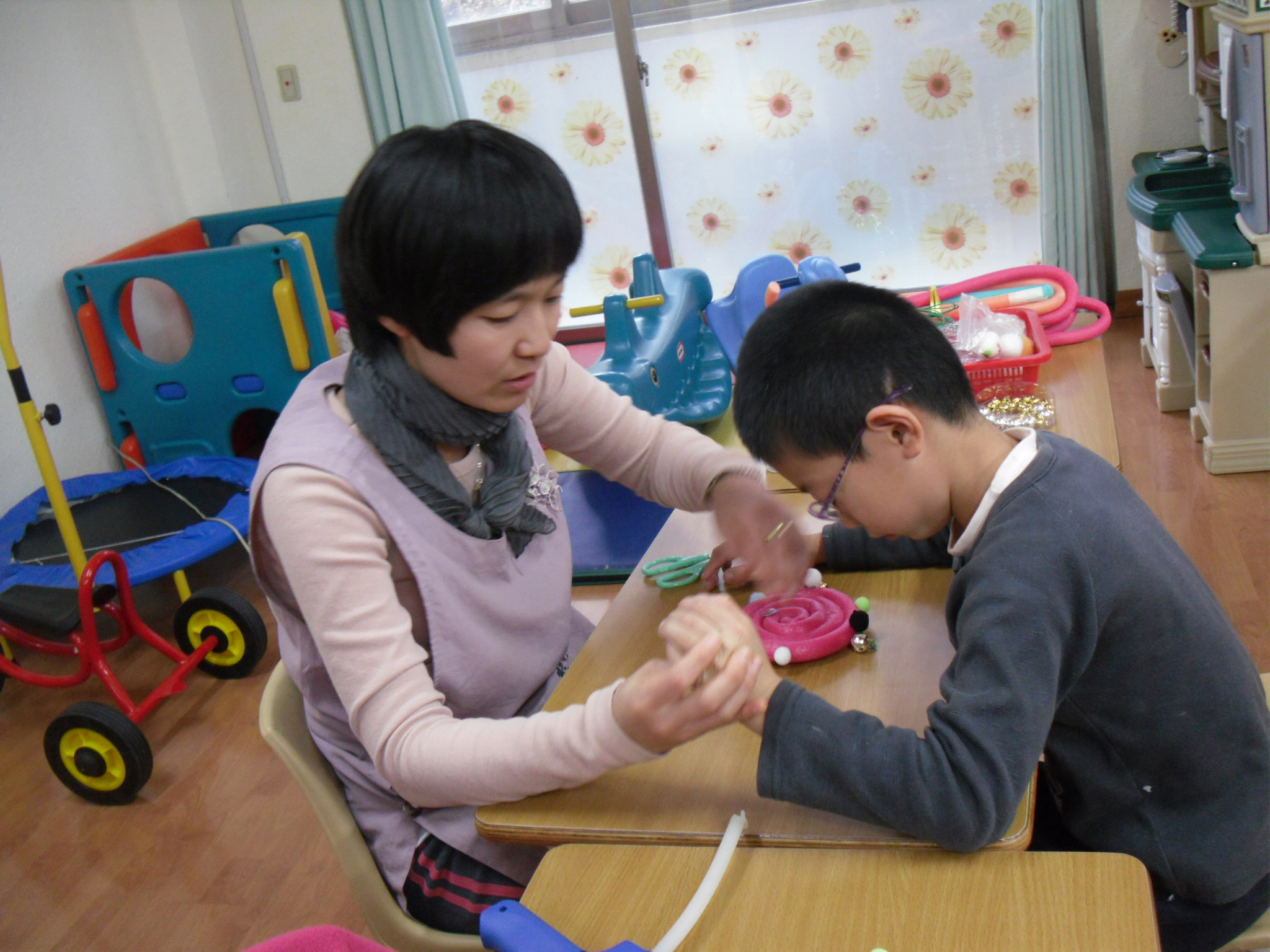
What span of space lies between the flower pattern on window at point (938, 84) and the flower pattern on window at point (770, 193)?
61cm

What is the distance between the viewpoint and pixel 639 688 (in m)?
0.92

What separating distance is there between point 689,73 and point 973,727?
13.0 feet

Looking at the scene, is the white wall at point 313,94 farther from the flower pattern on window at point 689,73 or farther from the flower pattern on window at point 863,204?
the flower pattern on window at point 863,204

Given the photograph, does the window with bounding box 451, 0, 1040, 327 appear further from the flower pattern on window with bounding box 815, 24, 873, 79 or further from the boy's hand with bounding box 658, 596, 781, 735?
the boy's hand with bounding box 658, 596, 781, 735

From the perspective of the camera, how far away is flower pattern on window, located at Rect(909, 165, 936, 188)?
169 inches

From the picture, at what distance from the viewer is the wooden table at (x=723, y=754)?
0.92 metres

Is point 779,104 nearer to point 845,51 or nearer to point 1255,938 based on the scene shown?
point 845,51

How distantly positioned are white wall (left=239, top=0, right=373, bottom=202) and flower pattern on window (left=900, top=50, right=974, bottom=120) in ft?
7.19

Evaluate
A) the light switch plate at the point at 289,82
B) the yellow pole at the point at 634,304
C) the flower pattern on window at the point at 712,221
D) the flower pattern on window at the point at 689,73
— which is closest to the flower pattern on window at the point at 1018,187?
the flower pattern on window at the point at 712,221

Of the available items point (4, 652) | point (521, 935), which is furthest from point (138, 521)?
point (521, 935)

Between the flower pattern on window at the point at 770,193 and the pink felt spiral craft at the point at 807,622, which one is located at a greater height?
the flower pattern on window at the point at 770,193

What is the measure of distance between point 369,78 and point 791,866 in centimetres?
423

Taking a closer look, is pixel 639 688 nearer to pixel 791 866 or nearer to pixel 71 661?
pixel 791 866

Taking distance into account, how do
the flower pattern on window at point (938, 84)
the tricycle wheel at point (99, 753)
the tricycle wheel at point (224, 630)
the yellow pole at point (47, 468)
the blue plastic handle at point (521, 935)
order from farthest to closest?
the flower pattern on window at point (938, 84) → the tricycle wheel at point (224, 630) → the yellow pole at point (47, 468) → the tricycle wheel at point (99, 753) → the blue plastic handle at point (521, 935)
